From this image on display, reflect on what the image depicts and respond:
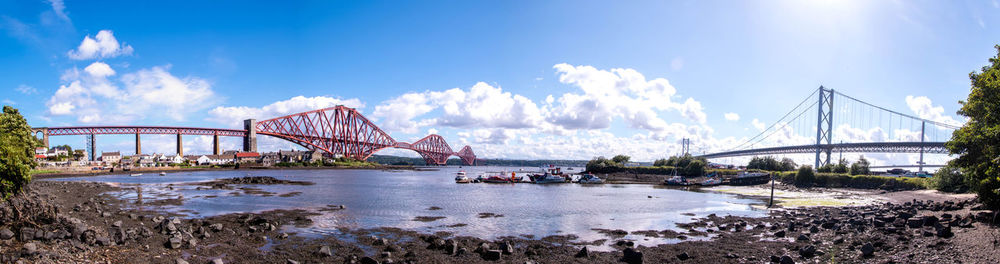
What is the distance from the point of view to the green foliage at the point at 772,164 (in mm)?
92750

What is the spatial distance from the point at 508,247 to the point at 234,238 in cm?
976

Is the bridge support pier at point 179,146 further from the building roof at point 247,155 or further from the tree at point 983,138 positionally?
the tree at point 983,138

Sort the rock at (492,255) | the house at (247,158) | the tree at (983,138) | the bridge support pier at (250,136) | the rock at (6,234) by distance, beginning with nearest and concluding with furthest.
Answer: the rock at (6,234) → the rock at (492,255) → the tree at (983,138) → the house at (247,158) → the bridge support pier at (250,136)

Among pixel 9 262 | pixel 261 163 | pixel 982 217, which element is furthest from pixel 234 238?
pixel 261 163

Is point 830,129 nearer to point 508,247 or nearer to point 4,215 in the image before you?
point 508,247

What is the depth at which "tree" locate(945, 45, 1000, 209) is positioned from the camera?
17906 millimetres

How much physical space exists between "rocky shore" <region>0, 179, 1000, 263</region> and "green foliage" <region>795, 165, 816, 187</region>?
50032 millimetres

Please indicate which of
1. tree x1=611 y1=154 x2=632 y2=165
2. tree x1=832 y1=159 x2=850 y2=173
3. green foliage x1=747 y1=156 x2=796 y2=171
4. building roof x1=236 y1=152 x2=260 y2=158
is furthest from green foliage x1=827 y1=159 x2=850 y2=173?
building roof x1=236 y1=152 x2=260 y2=158

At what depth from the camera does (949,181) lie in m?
38.8

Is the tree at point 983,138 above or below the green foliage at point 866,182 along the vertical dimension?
above

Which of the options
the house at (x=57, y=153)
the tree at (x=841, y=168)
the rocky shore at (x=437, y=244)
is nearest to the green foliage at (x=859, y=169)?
the tree at (x=841, y=168)

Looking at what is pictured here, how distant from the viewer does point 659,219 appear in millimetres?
26375

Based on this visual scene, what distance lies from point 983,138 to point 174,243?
29.5m

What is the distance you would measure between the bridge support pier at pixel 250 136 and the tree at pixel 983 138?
160 metres
